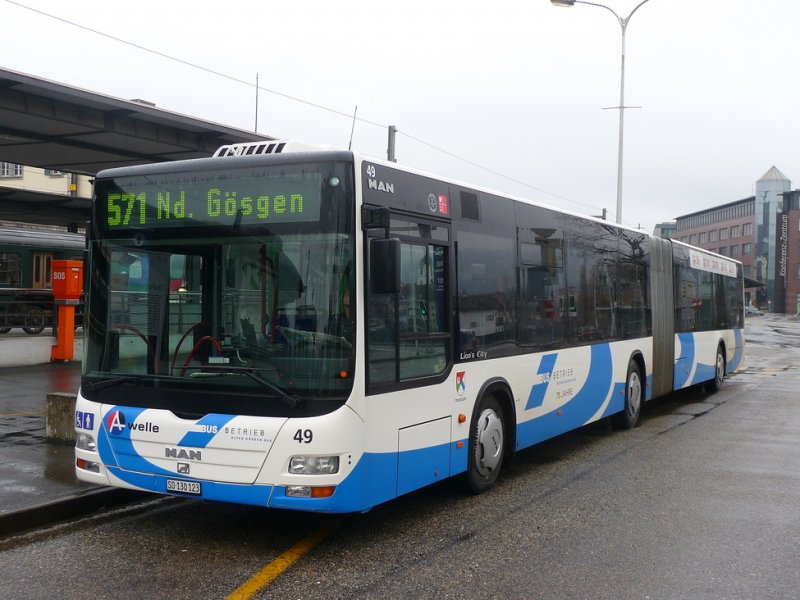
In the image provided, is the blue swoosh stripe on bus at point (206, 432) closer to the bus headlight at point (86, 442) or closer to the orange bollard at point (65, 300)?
the bus headlight at point (86, 442)

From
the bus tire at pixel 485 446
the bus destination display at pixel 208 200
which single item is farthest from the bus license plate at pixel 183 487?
the bus tire at pixel 485 446

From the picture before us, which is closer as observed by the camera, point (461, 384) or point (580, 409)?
point (461, 384)

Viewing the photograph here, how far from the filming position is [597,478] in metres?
8.34

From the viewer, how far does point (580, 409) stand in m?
9.84

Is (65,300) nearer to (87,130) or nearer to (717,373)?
(87,130)

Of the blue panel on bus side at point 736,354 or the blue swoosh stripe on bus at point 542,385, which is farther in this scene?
the blue panel on bus side at point 736,354

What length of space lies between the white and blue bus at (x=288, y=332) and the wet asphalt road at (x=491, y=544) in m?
0.42

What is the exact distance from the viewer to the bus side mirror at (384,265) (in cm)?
559

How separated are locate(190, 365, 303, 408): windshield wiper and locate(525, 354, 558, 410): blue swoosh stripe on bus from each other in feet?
11.3

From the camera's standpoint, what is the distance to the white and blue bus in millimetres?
5562

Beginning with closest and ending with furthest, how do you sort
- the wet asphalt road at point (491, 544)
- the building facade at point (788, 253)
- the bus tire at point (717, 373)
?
the wet asphalt road at point (491, 544) < the bus tire at point (717, 373) < the building facade at point (788, 253)

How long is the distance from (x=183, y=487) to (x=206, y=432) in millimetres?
431

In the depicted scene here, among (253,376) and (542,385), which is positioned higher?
(253,376)

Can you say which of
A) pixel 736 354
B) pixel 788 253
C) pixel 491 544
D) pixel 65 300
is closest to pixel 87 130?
pixel 65 300
